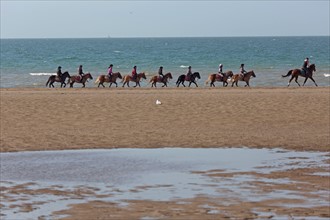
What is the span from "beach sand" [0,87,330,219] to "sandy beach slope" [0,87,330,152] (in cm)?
2

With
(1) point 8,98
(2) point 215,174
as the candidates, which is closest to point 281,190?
(2) point 215,174

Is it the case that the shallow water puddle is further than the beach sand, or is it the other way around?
the shallow water puddle

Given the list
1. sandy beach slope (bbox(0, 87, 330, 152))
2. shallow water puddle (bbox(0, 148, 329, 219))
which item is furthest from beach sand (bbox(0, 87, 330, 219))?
shallow water puddle (bbox(0, 148, 329, 219))

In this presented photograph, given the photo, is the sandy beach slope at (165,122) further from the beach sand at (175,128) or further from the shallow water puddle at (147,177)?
the shallow water puddle at (147,177)

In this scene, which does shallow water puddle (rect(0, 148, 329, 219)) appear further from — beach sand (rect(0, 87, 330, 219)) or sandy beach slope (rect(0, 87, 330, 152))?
sandy beach slope (rect(0, 87, 330, 152))

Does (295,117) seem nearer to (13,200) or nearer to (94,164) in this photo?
(94,164)

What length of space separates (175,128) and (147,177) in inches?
314

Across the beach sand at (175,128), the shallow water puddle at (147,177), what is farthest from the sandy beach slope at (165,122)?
the shallow water puddle at (147,177)

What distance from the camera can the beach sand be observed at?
1095 centimetres

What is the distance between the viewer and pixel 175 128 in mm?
21750

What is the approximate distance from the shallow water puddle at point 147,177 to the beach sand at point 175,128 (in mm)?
314

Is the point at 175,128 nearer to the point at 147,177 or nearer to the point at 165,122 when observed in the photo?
the point at 165,122

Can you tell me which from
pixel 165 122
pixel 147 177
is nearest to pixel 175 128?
pixel 165 122

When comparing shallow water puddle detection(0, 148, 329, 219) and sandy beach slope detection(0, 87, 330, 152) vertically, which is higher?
sandy beach slope detection(0, 87, 330, 152)
